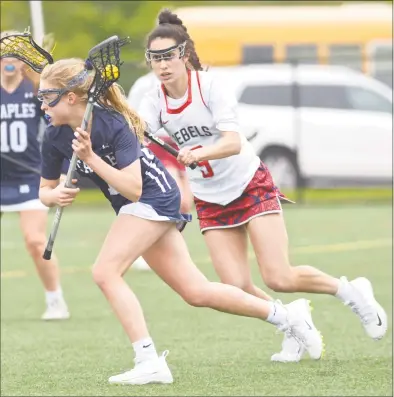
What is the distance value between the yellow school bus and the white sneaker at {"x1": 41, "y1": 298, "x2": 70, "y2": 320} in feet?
45.0

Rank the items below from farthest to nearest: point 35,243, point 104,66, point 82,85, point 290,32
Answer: point 290,32 → point 35,243 → point 82,85 → point 104,66

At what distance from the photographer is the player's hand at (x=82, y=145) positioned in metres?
6.08

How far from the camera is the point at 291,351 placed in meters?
7.42

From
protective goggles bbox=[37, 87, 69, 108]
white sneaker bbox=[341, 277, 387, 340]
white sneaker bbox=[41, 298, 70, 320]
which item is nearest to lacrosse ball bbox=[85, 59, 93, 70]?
protective goggles bbox=[37, 87, 69, 108]

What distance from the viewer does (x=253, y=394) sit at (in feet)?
20.9

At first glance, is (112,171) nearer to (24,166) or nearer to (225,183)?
(225,183)

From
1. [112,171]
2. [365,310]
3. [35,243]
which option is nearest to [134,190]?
[112,171]

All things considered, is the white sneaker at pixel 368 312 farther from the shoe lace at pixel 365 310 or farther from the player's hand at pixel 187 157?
the player's hand at pixel 187 157

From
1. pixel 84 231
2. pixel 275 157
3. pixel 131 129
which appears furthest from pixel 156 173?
pixel 275 157

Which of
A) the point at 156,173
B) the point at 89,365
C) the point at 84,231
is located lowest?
the point at 84,231

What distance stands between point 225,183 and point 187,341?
1400 mm

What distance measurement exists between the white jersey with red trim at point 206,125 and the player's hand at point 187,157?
0.38 meters

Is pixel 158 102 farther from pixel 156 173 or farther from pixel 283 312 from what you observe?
pixel 283 312

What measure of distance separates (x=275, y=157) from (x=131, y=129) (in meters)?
14.1
